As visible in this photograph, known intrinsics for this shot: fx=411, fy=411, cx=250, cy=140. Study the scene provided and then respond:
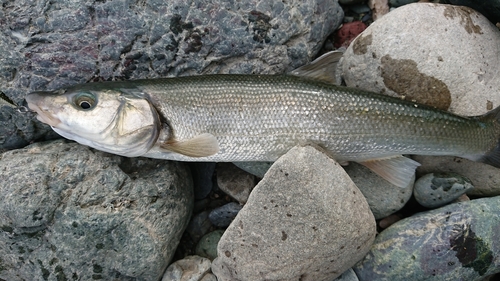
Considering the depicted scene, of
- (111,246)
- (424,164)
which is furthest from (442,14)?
(111,246)

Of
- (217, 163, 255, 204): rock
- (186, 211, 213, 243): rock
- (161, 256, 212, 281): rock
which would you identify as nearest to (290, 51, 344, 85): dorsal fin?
(217, 163, 255, 204): rock

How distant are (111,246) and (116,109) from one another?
122cm

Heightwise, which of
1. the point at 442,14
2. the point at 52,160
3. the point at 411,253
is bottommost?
the point at 411,253

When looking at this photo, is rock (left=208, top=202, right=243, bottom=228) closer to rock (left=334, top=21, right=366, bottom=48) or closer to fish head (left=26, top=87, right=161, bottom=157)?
fish head (left=26, top=87, right=161, bottom=157)

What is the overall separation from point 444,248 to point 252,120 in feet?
6.78

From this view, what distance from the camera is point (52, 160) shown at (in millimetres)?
3619

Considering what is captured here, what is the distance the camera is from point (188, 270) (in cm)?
405

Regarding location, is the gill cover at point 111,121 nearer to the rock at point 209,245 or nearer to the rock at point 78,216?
the rock at point 78,216

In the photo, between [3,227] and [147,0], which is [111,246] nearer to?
[3,227]

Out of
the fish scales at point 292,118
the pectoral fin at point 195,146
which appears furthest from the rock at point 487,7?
the pectoral fin at point 195,146

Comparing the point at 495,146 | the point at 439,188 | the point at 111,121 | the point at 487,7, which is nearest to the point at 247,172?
the point at 111,121

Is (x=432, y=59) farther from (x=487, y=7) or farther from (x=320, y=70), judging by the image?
(x=320, y=70)

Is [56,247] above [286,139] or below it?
below

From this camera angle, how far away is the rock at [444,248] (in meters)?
3.69
